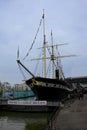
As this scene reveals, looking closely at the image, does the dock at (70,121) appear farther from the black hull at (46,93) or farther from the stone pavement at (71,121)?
the black hull at (46,93)

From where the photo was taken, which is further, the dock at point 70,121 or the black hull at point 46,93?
the black hull at point 46,93

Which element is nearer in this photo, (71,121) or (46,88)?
(71,121)

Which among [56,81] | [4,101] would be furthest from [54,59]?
[4,101]

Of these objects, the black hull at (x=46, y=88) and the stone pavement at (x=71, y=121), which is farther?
the black hull at (x=46, y=88)

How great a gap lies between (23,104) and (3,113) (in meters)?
2.39

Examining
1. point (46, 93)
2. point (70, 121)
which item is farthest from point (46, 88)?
point (70, 121)

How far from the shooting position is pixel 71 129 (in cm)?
1424

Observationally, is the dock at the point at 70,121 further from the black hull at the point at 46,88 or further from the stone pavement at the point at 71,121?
the black hull at the point at 46,88

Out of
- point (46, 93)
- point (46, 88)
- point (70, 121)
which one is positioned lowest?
point (46, 93)

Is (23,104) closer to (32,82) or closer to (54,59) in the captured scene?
(32,82)

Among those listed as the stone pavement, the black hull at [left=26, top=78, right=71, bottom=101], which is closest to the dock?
the stone pavement

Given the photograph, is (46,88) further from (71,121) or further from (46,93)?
(71,121)

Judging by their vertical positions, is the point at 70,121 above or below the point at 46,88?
below

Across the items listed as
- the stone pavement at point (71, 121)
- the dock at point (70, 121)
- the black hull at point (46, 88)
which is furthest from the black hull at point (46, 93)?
the stone pavement at point (71, 121)
